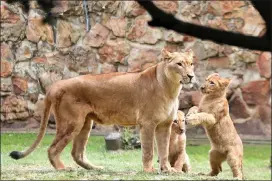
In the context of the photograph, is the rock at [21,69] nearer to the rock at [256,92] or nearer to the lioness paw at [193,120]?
the rock at [256,92]

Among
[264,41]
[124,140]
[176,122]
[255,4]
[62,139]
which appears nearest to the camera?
[255,4]

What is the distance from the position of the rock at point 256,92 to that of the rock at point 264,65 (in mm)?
135


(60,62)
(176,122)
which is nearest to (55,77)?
(60,62)

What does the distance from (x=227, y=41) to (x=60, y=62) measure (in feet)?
33.0

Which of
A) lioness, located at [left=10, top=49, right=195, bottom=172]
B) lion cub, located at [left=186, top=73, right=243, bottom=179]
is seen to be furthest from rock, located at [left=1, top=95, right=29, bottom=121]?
lion cub, located at [left=186, top=73, right=243, bottom=179]

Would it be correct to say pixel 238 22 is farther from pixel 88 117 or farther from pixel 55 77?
pixel 88 117

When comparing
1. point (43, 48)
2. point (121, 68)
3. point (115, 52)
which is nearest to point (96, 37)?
point (115, 52)

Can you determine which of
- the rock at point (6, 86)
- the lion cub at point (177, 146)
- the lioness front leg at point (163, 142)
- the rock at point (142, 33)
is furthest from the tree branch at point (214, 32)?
the rock at point (6, 86)

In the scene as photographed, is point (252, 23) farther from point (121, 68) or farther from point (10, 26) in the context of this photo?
point (10, 26)

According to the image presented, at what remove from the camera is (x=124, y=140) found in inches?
427

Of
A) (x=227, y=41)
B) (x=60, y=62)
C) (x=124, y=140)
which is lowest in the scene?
(x=124, y=140)

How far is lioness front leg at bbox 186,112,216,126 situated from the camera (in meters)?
6.59

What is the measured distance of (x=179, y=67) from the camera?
6746 millimetres

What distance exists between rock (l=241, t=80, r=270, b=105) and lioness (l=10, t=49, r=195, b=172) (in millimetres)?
5178
